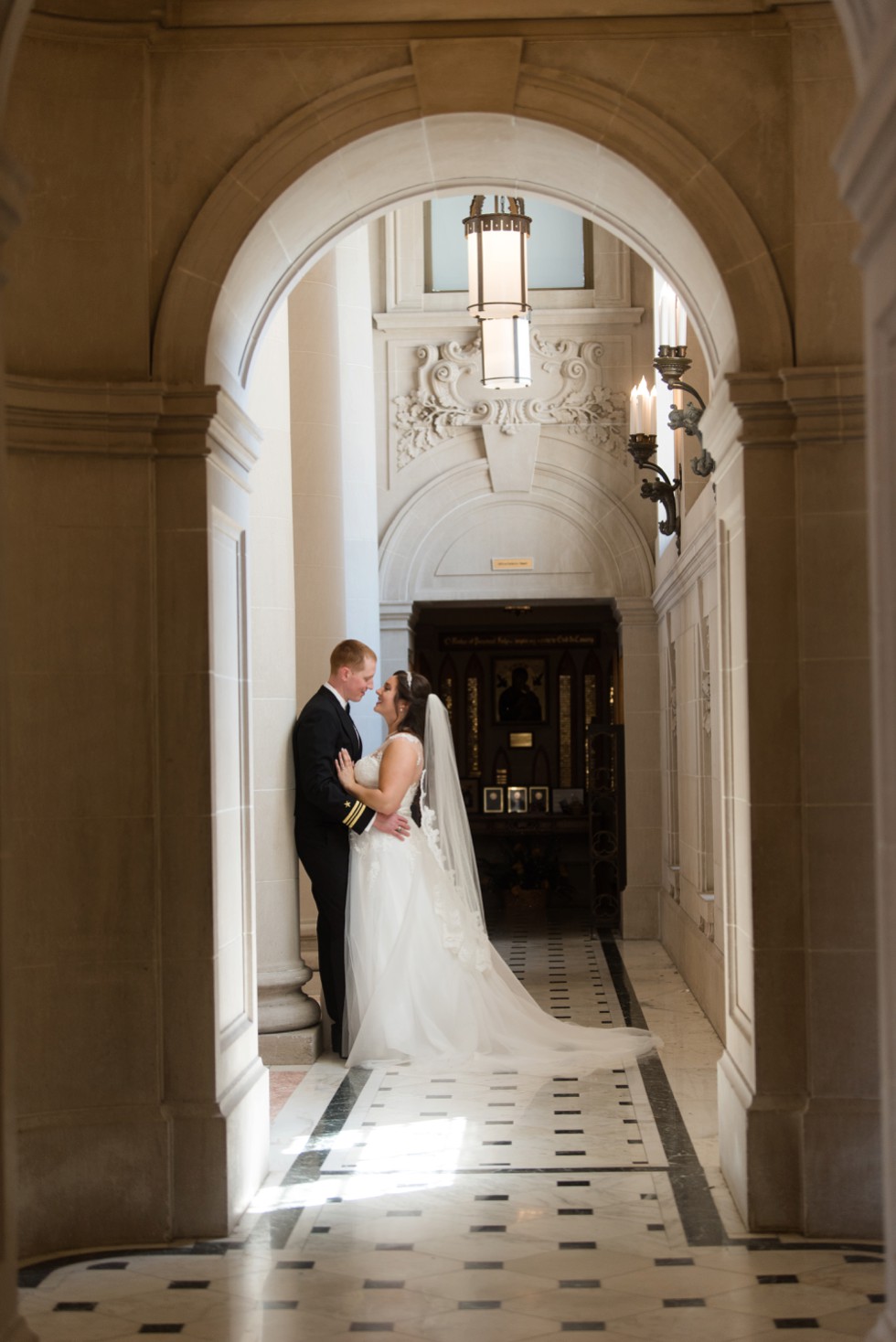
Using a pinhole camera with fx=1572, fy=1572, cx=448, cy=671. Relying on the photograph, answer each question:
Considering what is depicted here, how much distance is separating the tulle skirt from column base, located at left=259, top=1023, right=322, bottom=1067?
0.73 ft

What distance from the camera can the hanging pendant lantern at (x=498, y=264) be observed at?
9328mm

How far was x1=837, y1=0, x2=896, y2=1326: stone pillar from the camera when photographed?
10.3 ft

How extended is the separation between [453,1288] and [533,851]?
13.5 metres

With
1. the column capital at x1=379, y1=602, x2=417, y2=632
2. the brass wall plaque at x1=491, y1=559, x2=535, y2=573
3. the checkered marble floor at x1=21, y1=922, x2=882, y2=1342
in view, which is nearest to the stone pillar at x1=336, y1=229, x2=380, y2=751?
the column capital at x1=379, y1=602, x2=417, y2=632

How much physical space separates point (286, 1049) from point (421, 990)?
768 mm

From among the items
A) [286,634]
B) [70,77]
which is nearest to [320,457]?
[286,634]

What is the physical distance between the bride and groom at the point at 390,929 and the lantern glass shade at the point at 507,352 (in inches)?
111

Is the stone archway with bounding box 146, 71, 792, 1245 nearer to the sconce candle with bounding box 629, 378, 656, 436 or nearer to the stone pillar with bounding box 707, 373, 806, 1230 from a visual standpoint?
the stone pillar with bounding box 707, 373, 806, 1230

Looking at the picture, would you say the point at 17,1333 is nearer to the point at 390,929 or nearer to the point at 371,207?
the point at 371,207

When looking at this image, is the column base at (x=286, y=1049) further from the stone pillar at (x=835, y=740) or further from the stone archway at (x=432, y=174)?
the stone archway at (x=432, y=174)

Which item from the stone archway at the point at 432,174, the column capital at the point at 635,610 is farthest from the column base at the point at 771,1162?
the column capital at the point at 635,610

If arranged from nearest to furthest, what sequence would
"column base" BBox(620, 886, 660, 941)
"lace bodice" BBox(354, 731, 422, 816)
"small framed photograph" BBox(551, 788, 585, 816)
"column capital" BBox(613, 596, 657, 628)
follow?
"lace bodice" BBox(354, 731, 422, 816)
"column base" BBox(620, 886, 660, 941)
"column capital" BBox(613, 596, 657, 628)
"small framed photograph" BBox(551, 788, 585, 816)

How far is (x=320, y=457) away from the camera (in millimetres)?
9188

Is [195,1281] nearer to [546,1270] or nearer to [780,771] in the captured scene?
[546,1270]
